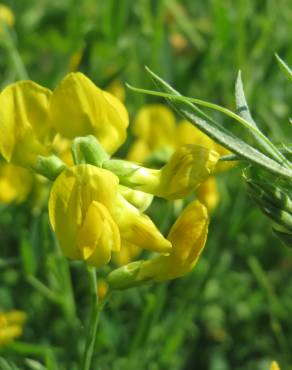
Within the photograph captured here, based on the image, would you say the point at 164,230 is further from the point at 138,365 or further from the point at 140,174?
the point at 140,174

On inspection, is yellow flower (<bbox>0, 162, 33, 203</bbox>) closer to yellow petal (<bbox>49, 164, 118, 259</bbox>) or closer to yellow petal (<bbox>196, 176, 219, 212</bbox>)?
yellow petal (<bbox>196, 176, 219, 212</bbox>)

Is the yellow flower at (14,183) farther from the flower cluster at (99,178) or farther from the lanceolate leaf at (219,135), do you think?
the lanceolate leaf at (219,135)

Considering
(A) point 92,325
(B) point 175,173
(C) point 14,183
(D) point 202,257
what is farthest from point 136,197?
(D) point 202,257

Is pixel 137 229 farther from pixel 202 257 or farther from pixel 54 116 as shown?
pixel 202 257

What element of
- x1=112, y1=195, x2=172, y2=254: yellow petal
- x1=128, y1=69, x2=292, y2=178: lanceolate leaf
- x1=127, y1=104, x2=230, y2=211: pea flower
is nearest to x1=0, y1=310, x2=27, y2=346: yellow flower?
x1=127, y1=104, x2=230, y2=211: pea flower

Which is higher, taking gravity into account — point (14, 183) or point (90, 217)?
point (90, 217)

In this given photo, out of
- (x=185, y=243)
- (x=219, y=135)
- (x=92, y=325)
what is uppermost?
(x=219, y=135)

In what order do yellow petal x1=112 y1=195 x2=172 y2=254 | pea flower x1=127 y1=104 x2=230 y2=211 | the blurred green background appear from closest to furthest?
yellow petal x1=112 y1=195 x2=172 y2=254 < the blurred green background < pea flower x1=127 y1=104 x2=230 y2=211

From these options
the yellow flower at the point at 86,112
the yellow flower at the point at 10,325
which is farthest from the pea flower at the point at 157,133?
the yellow flower at the point at 86,112

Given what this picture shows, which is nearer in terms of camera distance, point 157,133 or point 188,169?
point 188,169
